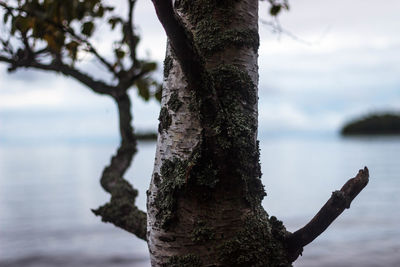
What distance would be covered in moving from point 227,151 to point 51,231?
951 centimetres

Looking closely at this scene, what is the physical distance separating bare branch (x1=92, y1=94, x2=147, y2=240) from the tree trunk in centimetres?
104

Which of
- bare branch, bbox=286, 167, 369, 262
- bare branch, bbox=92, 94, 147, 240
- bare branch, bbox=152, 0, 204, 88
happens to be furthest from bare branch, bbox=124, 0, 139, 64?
bare branch, bbox=286, 167, 369, 262

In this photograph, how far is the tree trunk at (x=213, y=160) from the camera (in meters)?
2.38

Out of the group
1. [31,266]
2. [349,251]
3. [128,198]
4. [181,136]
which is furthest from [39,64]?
[349,251]

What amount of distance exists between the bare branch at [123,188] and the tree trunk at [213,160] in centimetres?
104

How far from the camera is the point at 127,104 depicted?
4621mm

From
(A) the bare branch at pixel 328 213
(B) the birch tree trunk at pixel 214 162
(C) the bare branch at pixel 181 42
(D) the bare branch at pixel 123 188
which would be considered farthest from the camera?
(D) the bare branch at pixel 123 188

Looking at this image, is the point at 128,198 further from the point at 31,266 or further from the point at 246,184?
the point at 31,266

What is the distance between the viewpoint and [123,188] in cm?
401

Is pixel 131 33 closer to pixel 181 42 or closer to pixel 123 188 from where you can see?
pixel 123 188

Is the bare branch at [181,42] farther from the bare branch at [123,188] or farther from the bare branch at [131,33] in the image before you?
the bare branch at [131,33]

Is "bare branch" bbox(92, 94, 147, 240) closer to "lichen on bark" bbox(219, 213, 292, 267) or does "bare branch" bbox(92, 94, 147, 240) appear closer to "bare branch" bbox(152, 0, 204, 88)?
"lichen on bark" bbox(219, 213, 292, 267)

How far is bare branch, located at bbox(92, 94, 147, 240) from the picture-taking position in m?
3.61

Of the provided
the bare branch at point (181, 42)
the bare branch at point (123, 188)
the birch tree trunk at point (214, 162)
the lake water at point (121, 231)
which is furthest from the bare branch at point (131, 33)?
the lake water at point (121, 231)
